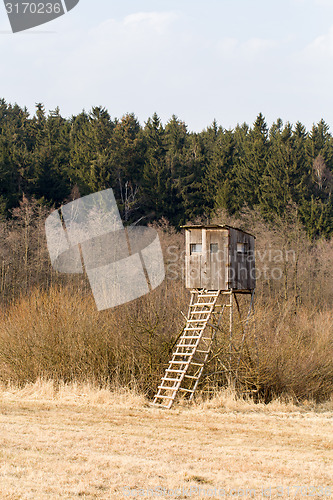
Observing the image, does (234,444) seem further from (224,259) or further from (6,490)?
(224,259)

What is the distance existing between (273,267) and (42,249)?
16379 mm

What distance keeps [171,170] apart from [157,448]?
41187 millimetres

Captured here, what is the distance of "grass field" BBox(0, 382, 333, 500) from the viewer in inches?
306

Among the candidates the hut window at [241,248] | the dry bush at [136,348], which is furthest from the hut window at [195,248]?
the dry bush at [136,348]

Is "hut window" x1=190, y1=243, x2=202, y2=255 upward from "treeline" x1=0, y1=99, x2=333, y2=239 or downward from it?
downward

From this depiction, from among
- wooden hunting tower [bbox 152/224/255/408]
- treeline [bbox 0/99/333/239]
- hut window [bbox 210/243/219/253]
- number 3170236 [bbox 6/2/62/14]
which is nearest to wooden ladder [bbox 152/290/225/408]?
wooden hunting tower [bbox 152/224/255/408]

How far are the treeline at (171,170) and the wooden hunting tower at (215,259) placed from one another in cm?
2706

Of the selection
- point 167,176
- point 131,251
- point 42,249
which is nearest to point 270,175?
point 167,176

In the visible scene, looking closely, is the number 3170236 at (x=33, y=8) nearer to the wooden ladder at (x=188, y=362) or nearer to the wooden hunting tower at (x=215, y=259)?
the wooden hunting tower at (x=215, y=259)

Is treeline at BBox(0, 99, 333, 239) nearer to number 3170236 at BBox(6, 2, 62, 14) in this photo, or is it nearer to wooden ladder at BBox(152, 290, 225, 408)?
wooden ladder at BBox(152, 290, 225, 408)

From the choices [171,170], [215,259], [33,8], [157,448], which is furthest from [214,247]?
[171,170]

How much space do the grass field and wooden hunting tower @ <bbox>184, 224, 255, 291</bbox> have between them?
10.7ft

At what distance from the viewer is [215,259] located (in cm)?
1634

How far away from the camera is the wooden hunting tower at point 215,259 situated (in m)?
16.2
